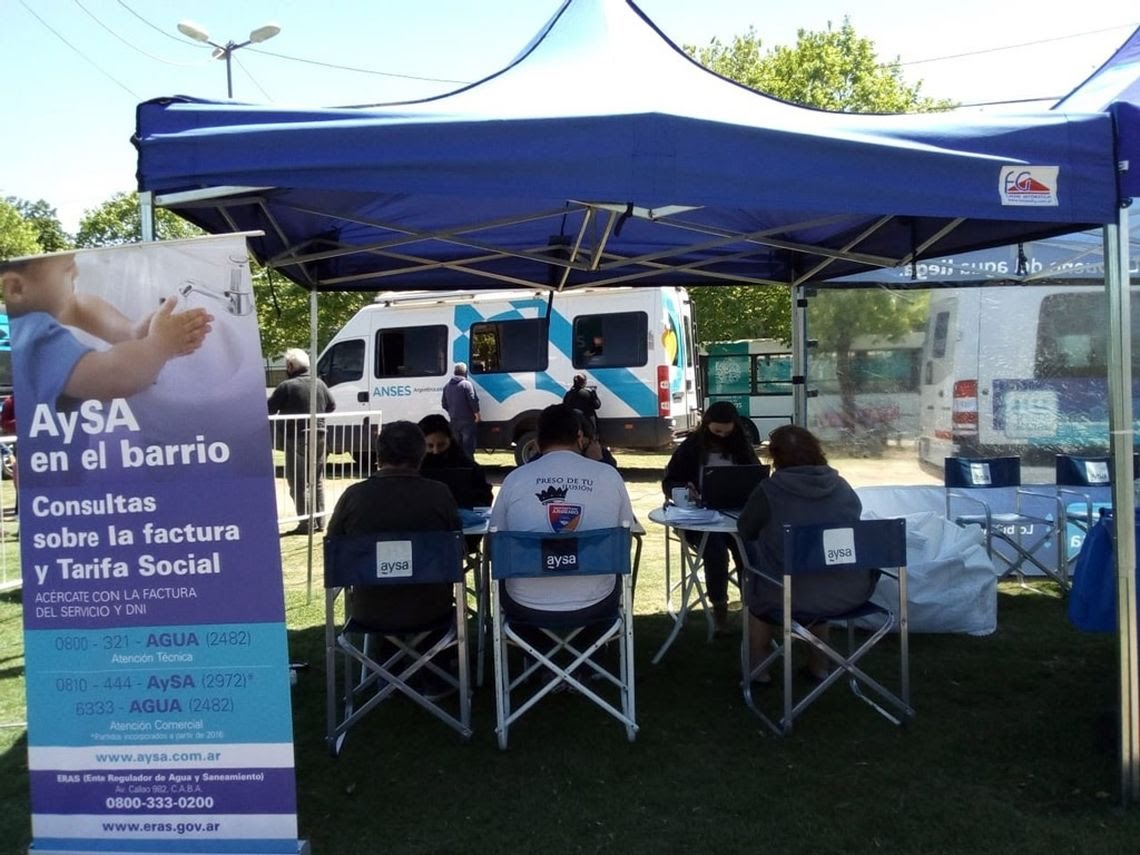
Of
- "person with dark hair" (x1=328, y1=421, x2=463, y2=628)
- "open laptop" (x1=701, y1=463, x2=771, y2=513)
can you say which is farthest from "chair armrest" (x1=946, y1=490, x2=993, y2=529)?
"person with dark hair" (x1=328, y1=421, x2=463, y2=628)

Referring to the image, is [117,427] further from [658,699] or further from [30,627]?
[658,699]

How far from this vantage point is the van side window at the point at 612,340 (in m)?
11.9

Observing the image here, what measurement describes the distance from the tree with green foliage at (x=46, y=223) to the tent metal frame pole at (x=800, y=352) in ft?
131

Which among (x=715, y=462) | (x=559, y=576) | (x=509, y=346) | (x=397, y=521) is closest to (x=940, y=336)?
(x=715, y=462)

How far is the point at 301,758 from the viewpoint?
3406 millimetres

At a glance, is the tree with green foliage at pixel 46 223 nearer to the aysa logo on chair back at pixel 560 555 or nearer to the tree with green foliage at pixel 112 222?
the tree with green foliage at pixel 112 222

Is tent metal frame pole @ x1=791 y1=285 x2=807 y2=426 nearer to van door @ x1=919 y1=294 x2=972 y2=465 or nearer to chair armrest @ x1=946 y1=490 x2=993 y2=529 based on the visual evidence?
chair armrest @ x1=946 y1=490 x2=993 y2=529

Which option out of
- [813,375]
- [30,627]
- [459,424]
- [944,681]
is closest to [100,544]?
[30,627]

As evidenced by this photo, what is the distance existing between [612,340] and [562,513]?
8.59 meters

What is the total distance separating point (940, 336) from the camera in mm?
6730

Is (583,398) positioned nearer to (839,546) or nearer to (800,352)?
(800,352)

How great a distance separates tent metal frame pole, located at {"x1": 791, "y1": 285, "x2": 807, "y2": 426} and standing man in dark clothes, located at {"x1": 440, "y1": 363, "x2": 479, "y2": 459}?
6.43 metres

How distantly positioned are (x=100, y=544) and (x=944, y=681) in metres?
3.32

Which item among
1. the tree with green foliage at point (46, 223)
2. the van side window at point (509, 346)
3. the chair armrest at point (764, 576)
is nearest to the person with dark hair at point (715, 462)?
the chair armrest at point (764, 576)
